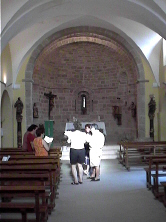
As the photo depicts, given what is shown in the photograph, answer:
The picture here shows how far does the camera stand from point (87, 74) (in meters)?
16.5

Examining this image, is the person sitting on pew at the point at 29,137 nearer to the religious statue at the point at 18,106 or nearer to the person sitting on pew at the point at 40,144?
the person sitting on pew at the point at 40,144

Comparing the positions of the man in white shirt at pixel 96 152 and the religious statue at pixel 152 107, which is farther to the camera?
the religious statue at pixel 152 107

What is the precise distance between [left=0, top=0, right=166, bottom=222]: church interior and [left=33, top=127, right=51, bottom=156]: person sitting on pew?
968 millimetres

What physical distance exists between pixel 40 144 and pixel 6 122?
286 inches

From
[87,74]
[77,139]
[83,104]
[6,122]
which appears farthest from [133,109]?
[77,139]

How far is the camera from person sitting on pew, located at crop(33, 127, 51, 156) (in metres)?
6.46

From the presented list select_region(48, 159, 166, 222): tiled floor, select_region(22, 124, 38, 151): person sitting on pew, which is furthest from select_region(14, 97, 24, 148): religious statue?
select_region(48, 159, 166, 222): tiled floor

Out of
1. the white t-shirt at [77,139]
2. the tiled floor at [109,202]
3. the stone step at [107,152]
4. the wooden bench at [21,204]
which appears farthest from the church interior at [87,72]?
the wooden bench at [21,204]

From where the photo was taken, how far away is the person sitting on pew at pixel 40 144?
254 inches

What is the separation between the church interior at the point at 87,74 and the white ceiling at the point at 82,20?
32 mm

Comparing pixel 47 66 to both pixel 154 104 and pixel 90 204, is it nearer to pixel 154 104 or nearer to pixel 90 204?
pixel 154 104

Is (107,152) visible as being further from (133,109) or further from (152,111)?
(133,109)

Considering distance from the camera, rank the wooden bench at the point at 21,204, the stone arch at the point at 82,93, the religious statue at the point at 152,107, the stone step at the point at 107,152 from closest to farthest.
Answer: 1. the wooden bench at the point at 21,204
2. the stone step at the point at 107,152
3. the religious statue at the point at 152,107
4. the stone arch at the point at 82,93

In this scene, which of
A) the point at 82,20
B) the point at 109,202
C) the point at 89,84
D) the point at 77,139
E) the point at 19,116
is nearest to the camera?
the point at 109,202
